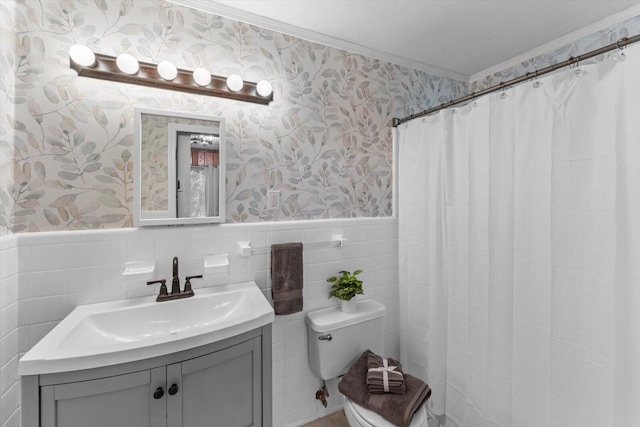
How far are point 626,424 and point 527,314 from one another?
1.54 ft

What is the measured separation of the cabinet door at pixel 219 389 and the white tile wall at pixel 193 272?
52 centimetres

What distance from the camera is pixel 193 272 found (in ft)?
5.05

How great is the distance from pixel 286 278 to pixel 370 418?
0.81 metres

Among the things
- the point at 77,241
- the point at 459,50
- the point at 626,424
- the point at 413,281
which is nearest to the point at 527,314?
the point at 626,424

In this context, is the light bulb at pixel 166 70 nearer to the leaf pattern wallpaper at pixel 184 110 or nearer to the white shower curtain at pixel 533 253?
the leaf pattern wallpaper at pixel 184 110

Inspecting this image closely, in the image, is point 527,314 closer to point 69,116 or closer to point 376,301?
point 376,301

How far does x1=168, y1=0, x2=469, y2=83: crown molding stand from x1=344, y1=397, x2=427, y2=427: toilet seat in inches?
85.0

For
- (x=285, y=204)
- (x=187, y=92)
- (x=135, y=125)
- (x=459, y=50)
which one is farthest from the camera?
(x=459, y=50)

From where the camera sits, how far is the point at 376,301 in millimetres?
2072

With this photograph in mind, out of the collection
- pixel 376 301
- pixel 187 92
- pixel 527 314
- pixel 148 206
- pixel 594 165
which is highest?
pixel 187 92

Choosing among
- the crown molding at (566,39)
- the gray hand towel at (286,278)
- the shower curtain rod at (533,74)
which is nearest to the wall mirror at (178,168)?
the gray hand towel at (286,278)

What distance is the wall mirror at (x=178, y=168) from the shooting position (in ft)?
4.68

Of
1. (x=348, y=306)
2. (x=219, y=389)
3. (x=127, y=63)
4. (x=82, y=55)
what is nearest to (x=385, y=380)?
(x=348, y=306)

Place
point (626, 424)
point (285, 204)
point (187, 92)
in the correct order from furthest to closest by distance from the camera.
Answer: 1. point (285, 204)
2. point (187, 92)
3. point (626, 424)
